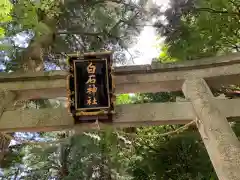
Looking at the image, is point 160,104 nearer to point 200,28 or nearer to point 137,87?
point 137,87

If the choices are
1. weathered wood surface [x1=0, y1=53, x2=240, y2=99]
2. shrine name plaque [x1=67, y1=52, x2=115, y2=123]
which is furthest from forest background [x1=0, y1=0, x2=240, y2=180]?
shrine name plaque [x1=67, y1=52, x2=115, y2=123]

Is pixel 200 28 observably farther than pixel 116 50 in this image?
No

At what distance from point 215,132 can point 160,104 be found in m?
0.78

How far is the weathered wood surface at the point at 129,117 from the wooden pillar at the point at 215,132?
135mm

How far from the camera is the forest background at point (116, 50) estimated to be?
17.8 feet

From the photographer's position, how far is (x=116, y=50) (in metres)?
6.32

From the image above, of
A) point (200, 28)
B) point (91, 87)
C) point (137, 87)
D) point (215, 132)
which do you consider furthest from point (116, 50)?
point (215, 132)

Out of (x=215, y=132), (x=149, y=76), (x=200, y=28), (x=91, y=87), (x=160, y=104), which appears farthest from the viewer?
(x=200, y=28)

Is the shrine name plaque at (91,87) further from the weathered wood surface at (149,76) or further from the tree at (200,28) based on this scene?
the tree at (200,28)

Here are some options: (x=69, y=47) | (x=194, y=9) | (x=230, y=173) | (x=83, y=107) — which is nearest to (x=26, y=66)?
(x=69, y=47)

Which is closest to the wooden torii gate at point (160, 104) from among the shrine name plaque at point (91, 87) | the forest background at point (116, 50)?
the shrine name plaque at point (91, 87)

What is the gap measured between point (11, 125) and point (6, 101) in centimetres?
35

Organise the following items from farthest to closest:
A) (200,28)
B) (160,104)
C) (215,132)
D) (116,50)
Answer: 1. (116,50)
2. (200,28)
3. (160,104)
4. (215,132)

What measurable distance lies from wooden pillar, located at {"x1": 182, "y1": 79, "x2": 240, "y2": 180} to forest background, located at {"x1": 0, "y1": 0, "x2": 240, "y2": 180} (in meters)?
1.63
